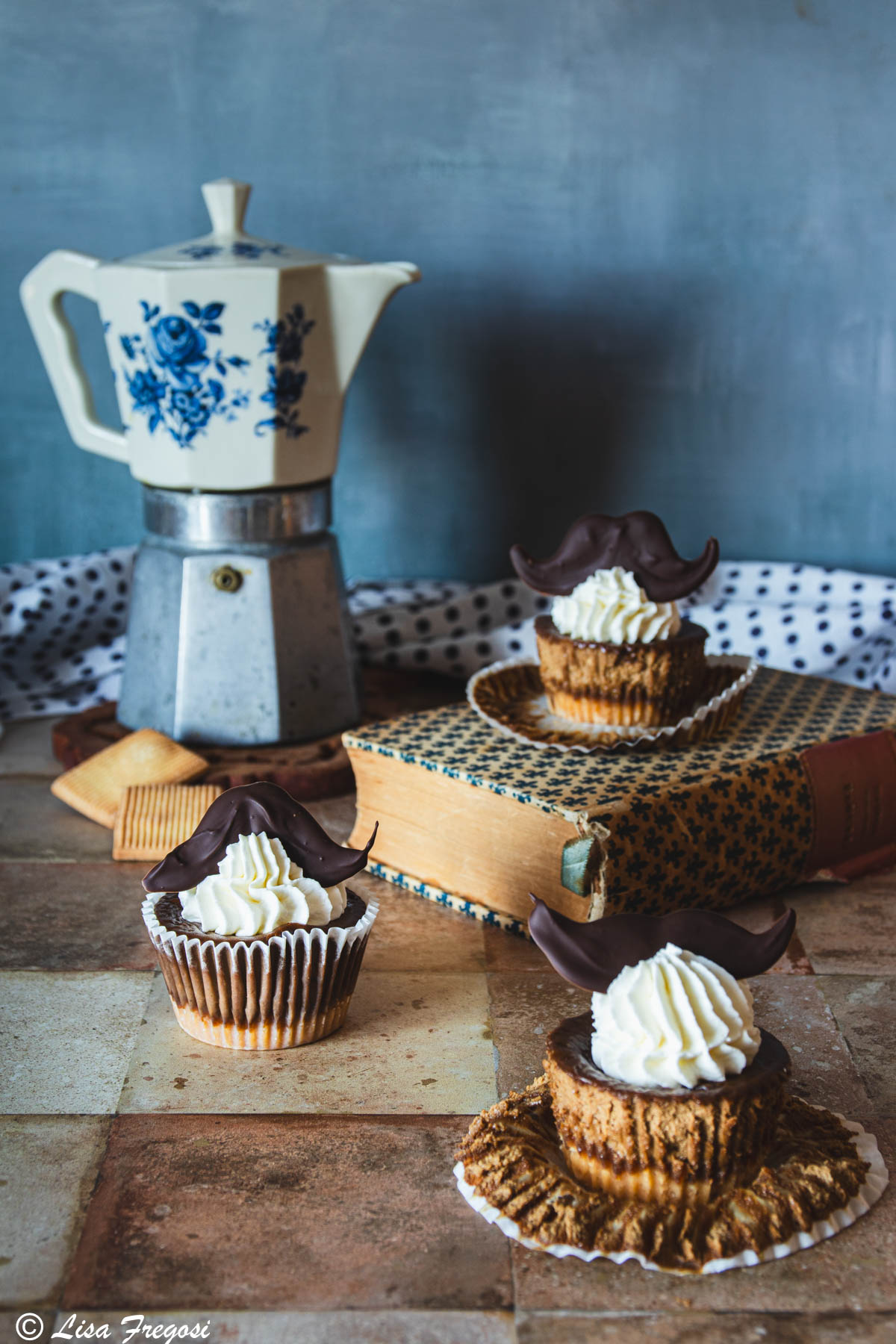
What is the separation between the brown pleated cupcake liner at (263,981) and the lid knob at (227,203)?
0.81 meters

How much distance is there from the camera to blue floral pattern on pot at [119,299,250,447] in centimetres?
134

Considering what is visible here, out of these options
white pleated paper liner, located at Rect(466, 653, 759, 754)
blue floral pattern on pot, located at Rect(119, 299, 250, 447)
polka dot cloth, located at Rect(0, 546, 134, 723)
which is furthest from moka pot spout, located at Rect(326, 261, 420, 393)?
polka dot cloth, located at Rect(0, 546, 134, 723)

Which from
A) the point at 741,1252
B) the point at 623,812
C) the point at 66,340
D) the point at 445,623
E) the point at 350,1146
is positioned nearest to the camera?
the point at 741,1252

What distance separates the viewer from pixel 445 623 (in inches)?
68.1

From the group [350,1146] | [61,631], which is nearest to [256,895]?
[350,1146]

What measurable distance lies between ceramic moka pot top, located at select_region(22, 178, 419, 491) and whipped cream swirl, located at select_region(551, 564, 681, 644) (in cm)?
40

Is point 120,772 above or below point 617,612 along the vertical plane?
below

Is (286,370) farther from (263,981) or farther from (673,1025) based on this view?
(673,1025)

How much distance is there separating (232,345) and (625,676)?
535mm

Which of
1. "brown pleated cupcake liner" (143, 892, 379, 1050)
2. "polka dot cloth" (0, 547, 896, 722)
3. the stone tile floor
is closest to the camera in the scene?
the stone tile floor

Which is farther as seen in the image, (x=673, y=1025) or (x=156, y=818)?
(x=156, y=818)

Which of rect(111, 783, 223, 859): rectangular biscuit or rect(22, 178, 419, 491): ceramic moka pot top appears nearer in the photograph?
rect(111, 783, 223, 859): rectangular biscuit

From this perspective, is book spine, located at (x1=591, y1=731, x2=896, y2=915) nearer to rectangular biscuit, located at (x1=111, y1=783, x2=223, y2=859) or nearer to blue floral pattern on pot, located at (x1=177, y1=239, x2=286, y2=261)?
rectangular biscuit, located at (x1=111, y1=783, x2=223, y2=859)

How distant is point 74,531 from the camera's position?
6.04 ft
